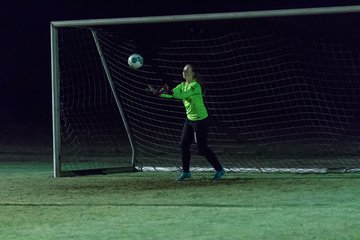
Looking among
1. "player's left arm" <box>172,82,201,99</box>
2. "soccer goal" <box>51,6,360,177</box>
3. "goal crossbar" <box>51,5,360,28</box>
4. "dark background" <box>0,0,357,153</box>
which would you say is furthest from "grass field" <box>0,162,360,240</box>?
Result: "dark background" <box>0,0,357,153</box>

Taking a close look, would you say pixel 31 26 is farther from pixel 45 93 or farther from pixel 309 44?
pixel 309 44

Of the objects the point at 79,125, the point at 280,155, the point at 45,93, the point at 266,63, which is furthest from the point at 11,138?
the point at 280,155

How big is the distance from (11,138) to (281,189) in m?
15.0

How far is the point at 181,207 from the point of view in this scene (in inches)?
381

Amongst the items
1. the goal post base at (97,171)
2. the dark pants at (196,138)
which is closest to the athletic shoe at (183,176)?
the dark pants at (196,138)

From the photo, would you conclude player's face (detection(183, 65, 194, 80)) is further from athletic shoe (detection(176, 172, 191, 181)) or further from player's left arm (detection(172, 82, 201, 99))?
athletic shoe (detection(176, 172, 191, 181))

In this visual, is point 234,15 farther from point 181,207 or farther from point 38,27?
point 38,27

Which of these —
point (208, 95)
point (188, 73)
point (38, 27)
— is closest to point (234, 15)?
point (188, 73)

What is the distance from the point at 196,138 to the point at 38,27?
18662mm

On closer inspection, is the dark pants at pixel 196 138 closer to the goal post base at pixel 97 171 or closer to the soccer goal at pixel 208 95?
the soccer goal at pixel 208 95

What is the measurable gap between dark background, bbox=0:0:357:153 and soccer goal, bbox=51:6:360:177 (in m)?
3.13

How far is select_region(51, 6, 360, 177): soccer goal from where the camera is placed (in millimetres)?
15367

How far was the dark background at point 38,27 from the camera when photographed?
29797 mm

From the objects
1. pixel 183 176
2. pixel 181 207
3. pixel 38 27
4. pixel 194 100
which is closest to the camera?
pixel 181 207
